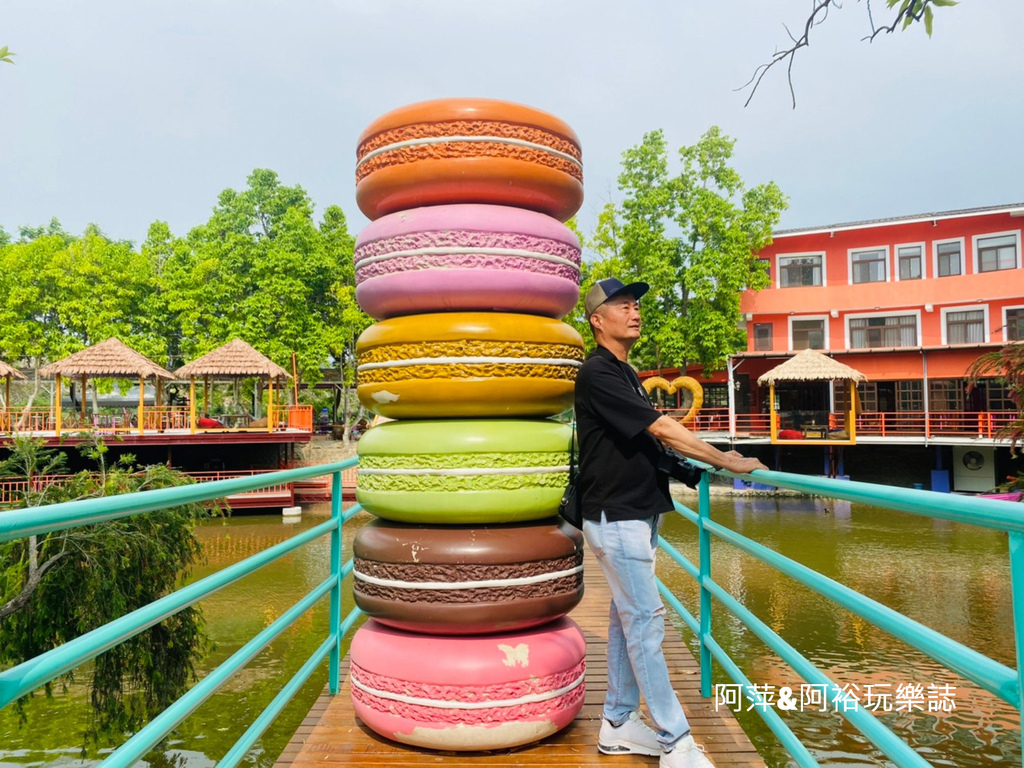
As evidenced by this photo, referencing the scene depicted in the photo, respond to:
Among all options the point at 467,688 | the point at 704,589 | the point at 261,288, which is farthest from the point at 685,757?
the point at 261,288

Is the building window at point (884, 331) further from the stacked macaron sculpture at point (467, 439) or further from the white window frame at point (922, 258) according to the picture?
the stacked macaron sculpture at point (467, 439)

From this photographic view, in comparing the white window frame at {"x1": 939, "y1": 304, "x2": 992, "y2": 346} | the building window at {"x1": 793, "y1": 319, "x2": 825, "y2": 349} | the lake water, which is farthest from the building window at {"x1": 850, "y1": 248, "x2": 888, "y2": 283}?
the lake water

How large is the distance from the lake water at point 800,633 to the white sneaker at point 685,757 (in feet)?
15.1

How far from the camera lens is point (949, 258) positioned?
23.0m

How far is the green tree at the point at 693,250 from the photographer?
2388 centimetres

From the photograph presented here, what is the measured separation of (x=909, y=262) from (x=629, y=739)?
2476 centimetres

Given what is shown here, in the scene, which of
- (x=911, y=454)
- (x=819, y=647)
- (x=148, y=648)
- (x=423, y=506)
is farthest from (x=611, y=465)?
(x=911, y=454)

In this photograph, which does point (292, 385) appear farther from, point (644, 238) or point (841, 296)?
point (841, 296)

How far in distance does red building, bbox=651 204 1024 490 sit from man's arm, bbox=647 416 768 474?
20367 mm

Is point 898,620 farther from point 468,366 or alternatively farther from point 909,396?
point 909,396

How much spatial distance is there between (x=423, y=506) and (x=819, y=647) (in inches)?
A: 294

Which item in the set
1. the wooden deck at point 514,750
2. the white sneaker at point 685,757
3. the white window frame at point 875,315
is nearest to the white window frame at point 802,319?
the white window frame at point 875,315

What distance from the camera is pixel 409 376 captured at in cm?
263

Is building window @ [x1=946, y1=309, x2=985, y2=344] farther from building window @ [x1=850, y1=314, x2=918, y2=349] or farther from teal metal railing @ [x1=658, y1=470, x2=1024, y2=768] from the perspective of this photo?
teal metal railing @ [x1=658, y1=470, x2=1024, y2=768]
